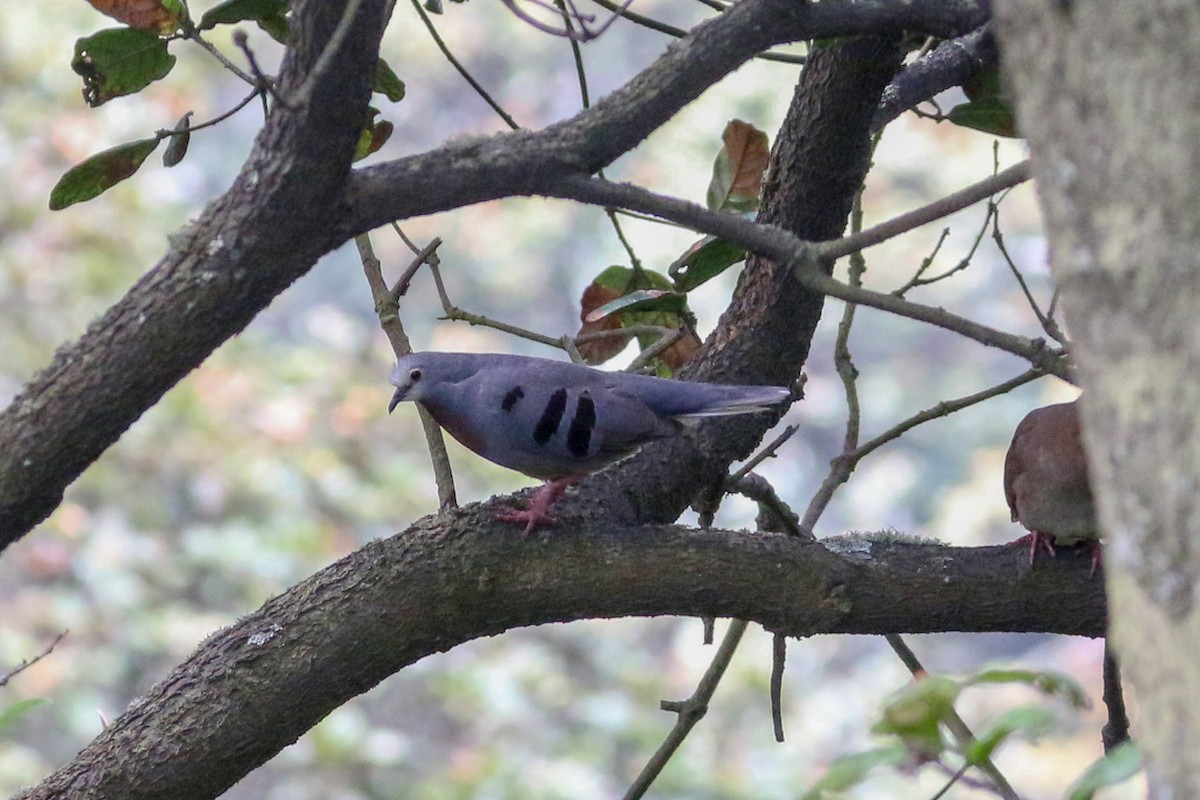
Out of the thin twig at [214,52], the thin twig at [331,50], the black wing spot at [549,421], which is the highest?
the thin twig at [214,52]

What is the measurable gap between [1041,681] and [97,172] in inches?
64.5

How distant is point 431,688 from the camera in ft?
20.1

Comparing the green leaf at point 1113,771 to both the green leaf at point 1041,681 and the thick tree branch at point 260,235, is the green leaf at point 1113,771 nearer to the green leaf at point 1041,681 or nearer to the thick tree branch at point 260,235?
the green leaf at point 1041,681

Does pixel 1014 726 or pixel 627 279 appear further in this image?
pixel 627 279

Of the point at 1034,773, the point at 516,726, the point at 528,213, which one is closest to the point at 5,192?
the point at 528,213

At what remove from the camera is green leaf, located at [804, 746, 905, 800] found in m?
0.90

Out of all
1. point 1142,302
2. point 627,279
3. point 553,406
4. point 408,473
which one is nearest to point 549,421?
point 553,406

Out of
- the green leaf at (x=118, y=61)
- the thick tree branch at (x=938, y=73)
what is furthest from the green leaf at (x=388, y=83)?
the thick tree branch at (x=938, y=73)

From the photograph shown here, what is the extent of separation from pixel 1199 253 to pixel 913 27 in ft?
4.36

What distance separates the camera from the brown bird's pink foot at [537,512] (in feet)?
6.44

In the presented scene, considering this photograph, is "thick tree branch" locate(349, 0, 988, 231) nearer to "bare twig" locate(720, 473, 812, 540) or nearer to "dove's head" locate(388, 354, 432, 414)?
"dove's head" locate(388, 354, 432, 414)

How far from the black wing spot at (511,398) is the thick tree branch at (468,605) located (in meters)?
0.24

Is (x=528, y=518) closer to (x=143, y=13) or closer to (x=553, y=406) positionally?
(x=553, y=406)

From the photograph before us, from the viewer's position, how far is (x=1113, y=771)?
0.83 m
